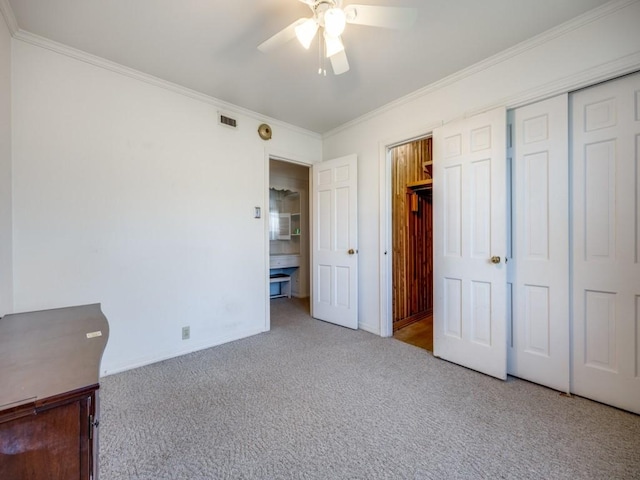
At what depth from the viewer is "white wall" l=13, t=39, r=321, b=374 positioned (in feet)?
6.56

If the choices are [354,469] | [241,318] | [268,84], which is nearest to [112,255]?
[241,318]

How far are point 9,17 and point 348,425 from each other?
337 centimetres

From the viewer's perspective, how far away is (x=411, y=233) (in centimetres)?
381

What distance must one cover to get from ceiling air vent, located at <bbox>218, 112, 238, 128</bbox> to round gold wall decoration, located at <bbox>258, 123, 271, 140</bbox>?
29 cm

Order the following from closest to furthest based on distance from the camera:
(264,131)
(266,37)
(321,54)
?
(266,37)
(321,54)
(264,131)

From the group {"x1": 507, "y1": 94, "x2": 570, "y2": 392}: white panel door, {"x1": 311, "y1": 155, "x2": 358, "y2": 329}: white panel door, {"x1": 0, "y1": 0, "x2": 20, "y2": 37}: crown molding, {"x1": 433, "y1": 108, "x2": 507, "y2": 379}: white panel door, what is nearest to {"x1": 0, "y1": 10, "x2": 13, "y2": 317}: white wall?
{"x1": 0, "y1": 0, "x2": 20, "y2": 37}: crown molding

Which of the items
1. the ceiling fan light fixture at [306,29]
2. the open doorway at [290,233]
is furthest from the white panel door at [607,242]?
the open doorway at [290,233]

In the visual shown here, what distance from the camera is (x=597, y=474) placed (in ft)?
4.29

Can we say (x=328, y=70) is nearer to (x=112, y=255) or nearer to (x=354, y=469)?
(x=112, y=255)

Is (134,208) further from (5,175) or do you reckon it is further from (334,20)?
(334,20)

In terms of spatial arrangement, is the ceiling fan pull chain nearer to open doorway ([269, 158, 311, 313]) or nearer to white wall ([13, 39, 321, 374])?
white wall ([13, 39, 321, 374])

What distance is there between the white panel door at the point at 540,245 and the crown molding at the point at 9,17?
3.56m

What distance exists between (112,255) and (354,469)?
2344 mm

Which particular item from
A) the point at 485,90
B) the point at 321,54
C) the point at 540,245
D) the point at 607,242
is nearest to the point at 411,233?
the point at 540,245
